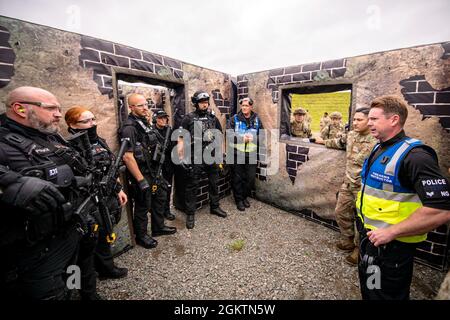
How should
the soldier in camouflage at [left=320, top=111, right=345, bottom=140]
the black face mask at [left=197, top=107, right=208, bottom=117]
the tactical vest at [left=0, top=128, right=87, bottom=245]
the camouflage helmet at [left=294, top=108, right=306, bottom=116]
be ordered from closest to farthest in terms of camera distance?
the tactical vest at [left=0, top=128, right=87, bottom=245], the black face mask at [left=197, top=107, right=208, bottom=117], the camouflage helmet at [left=294, top=108, right=306, bottom=116], the soldier in camouflage at [left=320, top=111, right=345, bottom=140]

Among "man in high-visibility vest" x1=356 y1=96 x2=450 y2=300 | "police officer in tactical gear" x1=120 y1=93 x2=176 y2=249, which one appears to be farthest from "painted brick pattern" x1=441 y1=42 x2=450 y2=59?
"police officer in tactical gear" x1=120 y1=93 x2=176 y2=249

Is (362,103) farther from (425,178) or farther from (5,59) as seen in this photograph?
(5,59)

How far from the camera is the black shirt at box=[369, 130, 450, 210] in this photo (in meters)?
1.35

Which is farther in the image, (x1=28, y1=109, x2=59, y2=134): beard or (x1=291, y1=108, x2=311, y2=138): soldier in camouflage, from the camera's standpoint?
(x1=291, y1=108, x2=311, y2=138): soldier in camouflage

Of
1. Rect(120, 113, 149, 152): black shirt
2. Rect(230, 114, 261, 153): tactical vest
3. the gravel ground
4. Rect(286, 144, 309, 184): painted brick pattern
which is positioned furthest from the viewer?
Rect(230, 114, 261, 153): tactical vest

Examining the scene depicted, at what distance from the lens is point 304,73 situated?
3.94 metres

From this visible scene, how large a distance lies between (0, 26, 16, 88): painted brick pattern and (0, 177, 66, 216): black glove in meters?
1.41

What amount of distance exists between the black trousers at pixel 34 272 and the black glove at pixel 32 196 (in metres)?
0.39

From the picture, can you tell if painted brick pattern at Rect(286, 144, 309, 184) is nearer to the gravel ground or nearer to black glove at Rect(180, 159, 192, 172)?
the gravel ground

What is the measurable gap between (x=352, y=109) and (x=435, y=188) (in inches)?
96.0

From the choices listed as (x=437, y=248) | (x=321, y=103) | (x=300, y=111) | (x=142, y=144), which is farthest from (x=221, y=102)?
(x=437, y=248)

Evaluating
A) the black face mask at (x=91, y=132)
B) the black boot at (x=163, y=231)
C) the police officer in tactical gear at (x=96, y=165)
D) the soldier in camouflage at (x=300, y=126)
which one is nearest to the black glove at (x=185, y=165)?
the black boot at (x=163, y=231)

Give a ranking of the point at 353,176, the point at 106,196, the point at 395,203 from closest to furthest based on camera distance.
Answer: the point at 395,203 → the point at 106,196 → the point at 353,176
